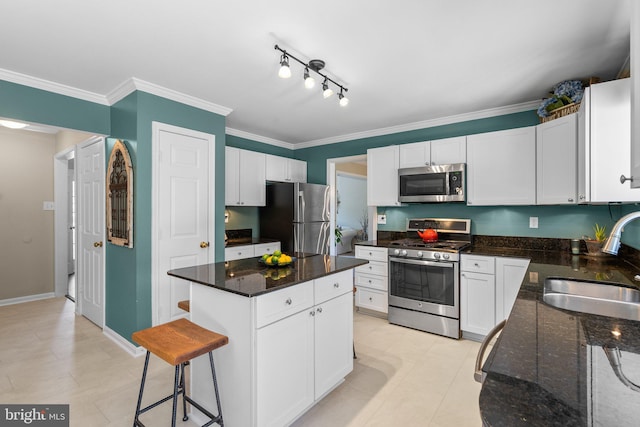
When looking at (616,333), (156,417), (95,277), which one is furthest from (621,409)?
(95,277)

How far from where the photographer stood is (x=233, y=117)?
3.91 meters

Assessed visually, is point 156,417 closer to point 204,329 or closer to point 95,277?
point 204,329

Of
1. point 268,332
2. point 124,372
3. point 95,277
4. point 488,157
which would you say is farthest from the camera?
point 95,277

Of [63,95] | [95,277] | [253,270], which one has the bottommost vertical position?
[95,277]

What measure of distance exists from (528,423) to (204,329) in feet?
5.48

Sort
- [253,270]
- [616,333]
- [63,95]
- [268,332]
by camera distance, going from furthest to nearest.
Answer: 1. [63,95]
2. [253,270]
3. [268,332]
4. [616,333]

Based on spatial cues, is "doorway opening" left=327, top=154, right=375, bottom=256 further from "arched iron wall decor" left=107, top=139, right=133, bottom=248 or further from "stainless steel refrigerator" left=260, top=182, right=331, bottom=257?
"arched iron wall decor" left=107, top=139, right=133, bottom=248

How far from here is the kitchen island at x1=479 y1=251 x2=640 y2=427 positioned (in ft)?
2.00

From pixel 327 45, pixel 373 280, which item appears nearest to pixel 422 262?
pixel 373 280

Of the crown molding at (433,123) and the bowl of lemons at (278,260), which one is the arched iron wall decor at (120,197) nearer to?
the bowl of lemons at (278,260)

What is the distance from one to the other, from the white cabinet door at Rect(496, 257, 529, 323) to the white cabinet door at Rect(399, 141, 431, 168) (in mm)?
1366

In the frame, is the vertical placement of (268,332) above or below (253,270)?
below

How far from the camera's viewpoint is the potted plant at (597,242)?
2.76 m

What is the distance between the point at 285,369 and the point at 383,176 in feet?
9.21
